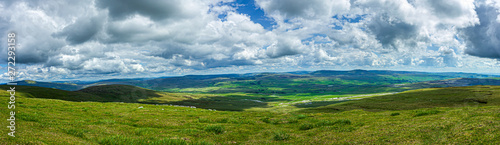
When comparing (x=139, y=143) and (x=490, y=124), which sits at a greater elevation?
(x=490, y=124)

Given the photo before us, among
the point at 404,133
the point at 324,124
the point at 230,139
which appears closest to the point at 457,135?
the point at 404,133

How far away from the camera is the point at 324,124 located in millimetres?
20484

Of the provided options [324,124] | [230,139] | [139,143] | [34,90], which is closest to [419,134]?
[324,124]

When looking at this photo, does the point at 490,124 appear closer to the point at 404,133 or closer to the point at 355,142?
the point at 404,133

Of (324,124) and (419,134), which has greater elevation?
(419,134)

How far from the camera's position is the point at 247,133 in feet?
61.8

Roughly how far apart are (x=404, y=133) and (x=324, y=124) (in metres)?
8.07

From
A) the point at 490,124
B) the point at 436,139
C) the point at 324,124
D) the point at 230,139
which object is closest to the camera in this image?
the point at 436,139

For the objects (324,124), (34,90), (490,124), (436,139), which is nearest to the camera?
(436,139)

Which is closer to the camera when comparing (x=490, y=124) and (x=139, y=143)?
(x=490, y=124)

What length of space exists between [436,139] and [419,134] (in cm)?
158

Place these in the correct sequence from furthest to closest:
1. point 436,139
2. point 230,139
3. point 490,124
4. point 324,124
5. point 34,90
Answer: point 34,90, point 324,124, point 230,139, point 490,124, point 436,139

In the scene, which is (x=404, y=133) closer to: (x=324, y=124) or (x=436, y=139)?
(x=436, y=139)

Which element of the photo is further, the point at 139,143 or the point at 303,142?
the point at 303,142
